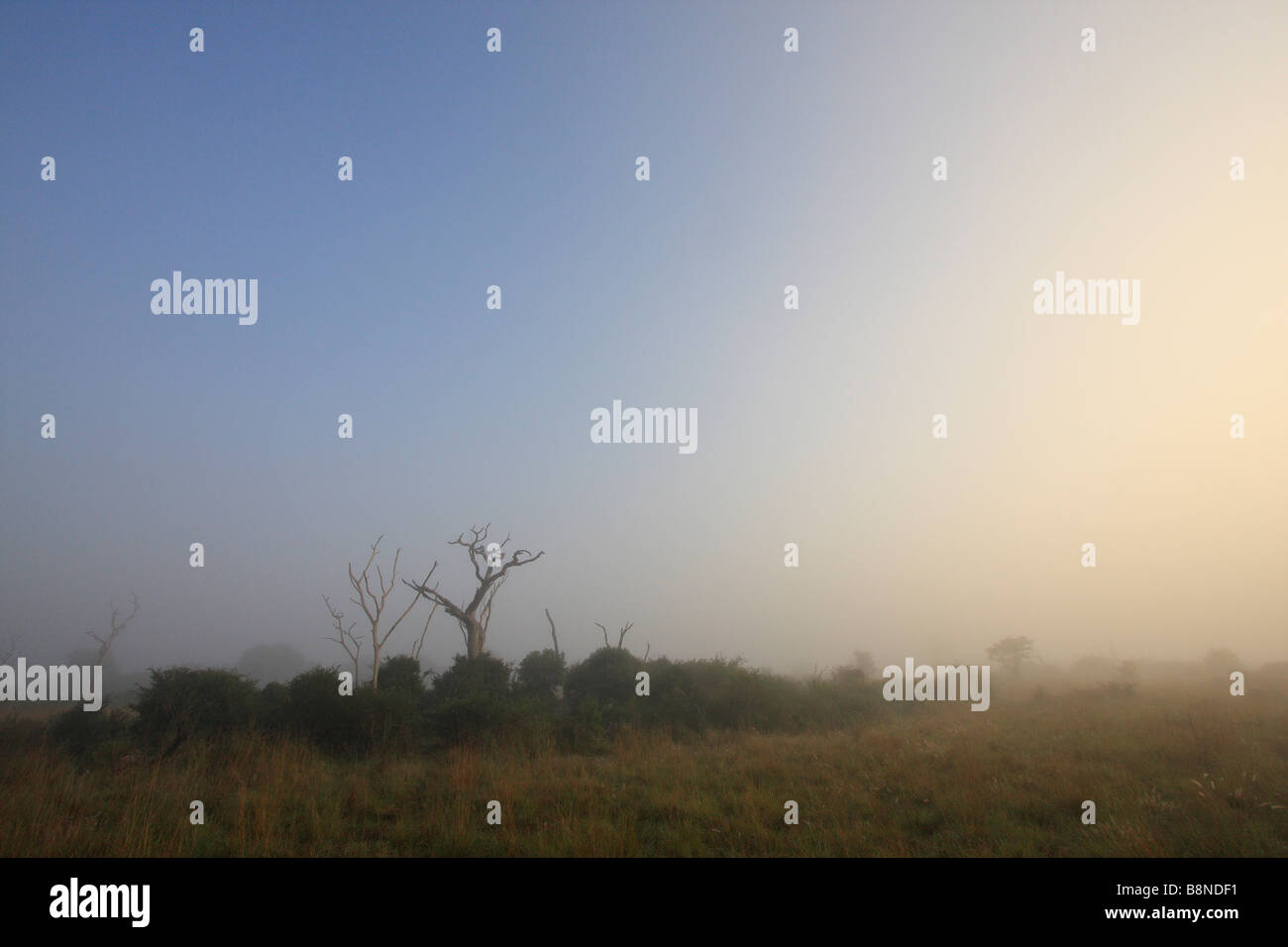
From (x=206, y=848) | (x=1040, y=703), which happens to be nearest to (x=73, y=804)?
(x=206, y=848)

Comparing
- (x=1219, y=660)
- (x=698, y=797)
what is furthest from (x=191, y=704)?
(x=1219, y=660)

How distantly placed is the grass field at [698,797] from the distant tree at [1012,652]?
27258 mm

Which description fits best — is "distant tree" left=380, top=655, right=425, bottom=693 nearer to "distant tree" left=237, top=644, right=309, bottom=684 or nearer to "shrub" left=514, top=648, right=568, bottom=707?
"shrub" left=514, top=648, right=568, bottom=707

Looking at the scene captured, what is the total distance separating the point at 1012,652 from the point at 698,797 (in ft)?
124

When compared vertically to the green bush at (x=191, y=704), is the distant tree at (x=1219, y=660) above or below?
below

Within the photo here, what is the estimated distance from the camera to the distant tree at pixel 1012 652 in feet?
120

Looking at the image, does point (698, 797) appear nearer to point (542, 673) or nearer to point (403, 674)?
point (403, 674)

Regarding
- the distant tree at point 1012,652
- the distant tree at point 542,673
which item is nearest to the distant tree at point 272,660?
the distant tree at point 542,673

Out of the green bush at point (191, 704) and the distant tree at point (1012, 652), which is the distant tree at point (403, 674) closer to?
the green bush at point (191, 704)

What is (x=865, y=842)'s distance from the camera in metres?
6.25
